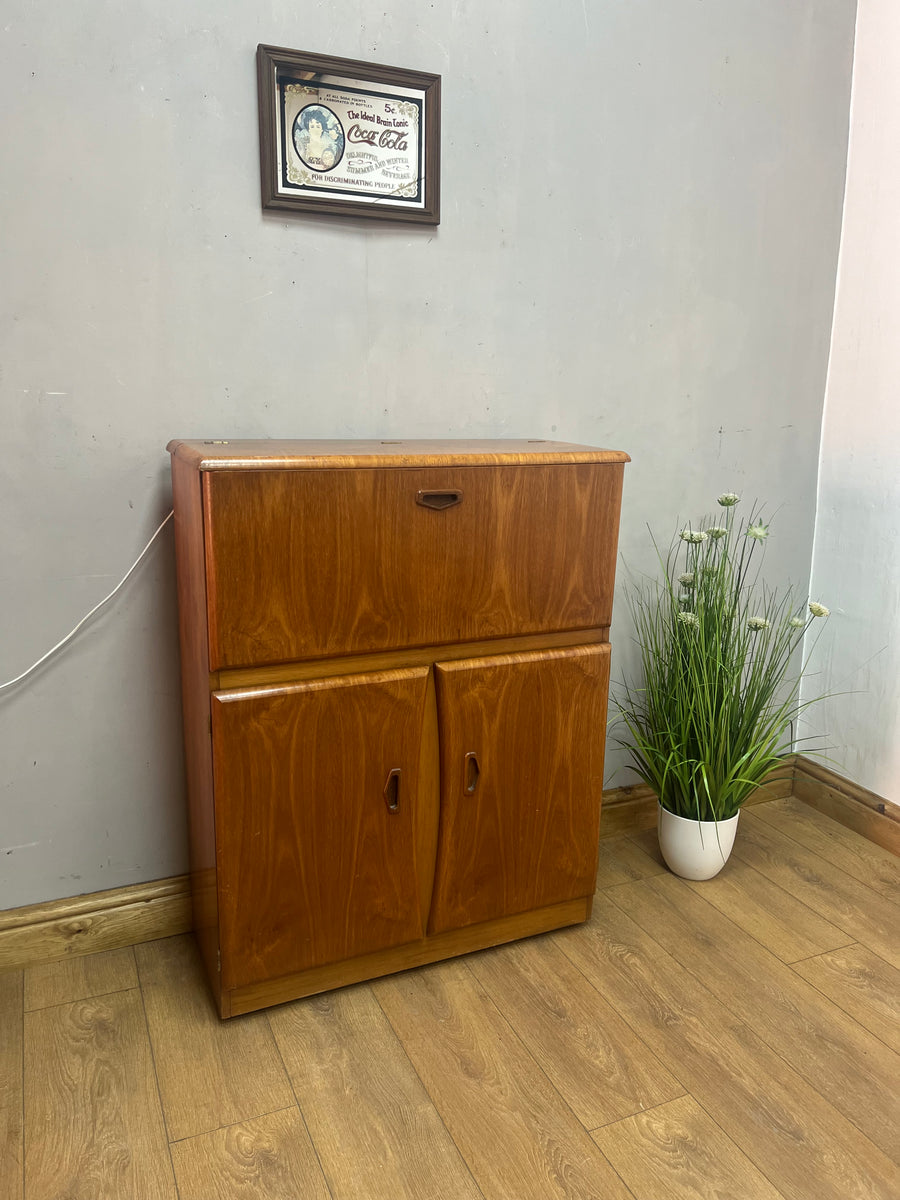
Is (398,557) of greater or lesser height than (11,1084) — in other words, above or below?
above

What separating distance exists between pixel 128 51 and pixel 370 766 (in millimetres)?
1340

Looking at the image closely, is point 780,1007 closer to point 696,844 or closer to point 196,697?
point 696,844

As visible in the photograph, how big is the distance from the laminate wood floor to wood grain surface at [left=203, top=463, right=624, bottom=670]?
2.29ft

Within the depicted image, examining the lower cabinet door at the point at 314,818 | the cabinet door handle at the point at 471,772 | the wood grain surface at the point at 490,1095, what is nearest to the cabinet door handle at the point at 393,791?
the lower cabinet door at the point at 314,818

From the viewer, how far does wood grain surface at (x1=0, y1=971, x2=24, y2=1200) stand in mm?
1336

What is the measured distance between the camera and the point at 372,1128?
1433mm

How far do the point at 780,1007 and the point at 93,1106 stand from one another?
1.25 metres

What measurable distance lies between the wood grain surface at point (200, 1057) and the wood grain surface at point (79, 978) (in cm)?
4

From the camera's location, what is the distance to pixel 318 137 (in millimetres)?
1744

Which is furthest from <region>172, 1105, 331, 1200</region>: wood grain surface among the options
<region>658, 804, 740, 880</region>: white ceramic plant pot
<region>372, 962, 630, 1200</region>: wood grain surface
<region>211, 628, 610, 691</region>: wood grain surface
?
<region>658, 804, 740, 880</region>: white ceramic plant pot

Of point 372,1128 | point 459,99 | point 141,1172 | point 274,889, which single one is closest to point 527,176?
point 459,99

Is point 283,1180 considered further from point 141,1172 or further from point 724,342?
point 724,342

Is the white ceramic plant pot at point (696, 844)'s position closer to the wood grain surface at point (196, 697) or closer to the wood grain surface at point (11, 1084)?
the wood grain surface at point (196, 697)

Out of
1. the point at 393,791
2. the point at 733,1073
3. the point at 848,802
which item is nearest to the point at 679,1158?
the point at 733,1073
